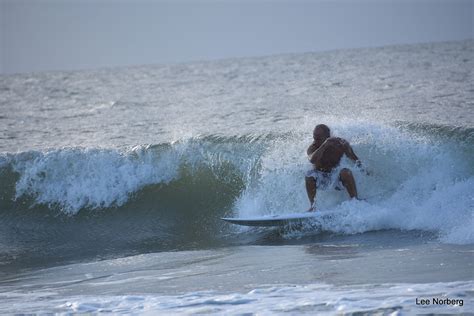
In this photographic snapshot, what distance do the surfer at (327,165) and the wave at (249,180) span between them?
0.23 meters

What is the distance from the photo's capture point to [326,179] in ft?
36.2

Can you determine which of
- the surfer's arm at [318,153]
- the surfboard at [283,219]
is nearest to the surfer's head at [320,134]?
the surfer's arm at [318,153]

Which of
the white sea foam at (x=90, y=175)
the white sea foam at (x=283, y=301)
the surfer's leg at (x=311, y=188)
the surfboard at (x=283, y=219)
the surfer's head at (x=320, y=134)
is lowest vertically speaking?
the white sea foam at (x=283, y=301)

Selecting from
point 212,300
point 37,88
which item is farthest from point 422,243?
point 37,88

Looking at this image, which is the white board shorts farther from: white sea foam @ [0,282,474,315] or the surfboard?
white sea foam @ [0,282,474,315]

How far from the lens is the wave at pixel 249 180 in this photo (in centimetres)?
1074

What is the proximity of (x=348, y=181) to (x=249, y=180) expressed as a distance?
2.75 meters

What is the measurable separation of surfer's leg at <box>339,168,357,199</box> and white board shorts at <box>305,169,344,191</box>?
13 cm

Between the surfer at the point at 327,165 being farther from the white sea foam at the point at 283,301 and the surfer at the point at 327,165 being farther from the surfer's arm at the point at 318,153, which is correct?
the white sea foam at the point at 283,301

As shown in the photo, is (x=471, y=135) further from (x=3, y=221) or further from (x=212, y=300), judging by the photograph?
(x=3, y=221)

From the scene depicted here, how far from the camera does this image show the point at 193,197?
1362cm

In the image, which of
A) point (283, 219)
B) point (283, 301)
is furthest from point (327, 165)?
point (283, 301)

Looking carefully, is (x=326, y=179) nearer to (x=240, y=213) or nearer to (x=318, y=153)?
(x=318, y=153)

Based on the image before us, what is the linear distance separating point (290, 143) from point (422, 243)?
4568mm
